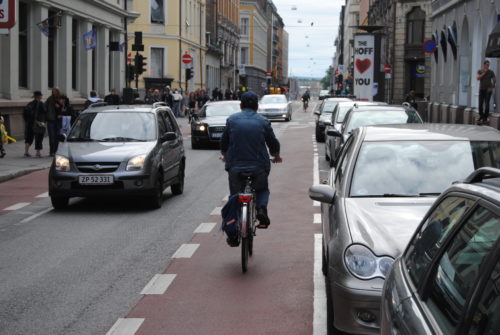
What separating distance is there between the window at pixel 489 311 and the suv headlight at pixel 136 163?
10.6m

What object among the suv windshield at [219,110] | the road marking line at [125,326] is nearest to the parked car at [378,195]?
the road marking line at [125,326]

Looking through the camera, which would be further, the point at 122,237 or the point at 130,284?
the point at 122,237

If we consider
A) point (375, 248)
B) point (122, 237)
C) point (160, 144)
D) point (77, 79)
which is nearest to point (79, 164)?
point (160, 144)

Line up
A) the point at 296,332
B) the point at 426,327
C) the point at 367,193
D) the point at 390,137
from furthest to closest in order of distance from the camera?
1. the point at 390,137
2. the point at 367,193
3. the point at 296,332
4. the point at 426,327

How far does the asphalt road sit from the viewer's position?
6.65 metres

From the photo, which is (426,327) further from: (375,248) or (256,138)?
(256,138)

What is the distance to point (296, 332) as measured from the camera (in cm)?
616

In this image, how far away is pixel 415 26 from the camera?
202ft

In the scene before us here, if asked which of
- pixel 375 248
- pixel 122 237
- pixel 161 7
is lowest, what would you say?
pixel 122 237

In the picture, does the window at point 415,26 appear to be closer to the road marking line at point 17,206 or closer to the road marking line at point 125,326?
the road marking line at point 17,206

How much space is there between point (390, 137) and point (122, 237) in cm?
435

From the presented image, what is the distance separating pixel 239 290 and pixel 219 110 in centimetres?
2117

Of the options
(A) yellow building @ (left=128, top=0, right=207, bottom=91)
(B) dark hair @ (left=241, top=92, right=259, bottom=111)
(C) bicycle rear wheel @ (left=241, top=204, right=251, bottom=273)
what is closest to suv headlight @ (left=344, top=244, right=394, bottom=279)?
(C) bicycle rear wheel @ (left=241, top=204, right=251, bottom=273)

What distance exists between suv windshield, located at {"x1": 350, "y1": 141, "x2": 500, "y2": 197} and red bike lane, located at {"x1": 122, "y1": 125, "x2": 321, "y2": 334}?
1143 millimetres
